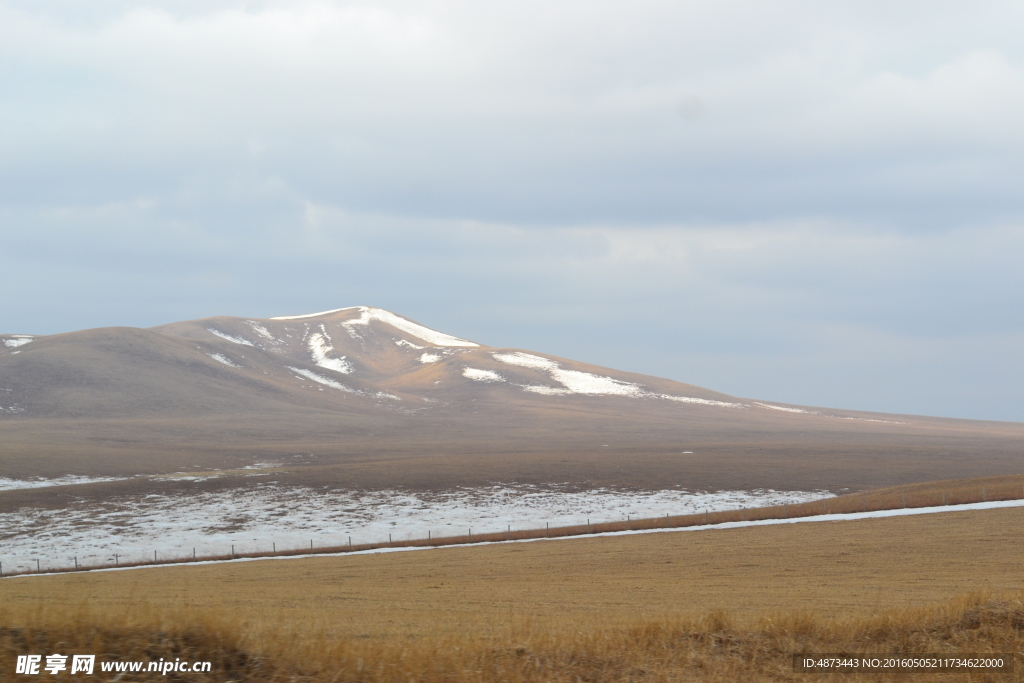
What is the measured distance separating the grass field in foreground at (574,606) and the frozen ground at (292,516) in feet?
46.1

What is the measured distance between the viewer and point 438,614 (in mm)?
19766

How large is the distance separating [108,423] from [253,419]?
3007 centimetres

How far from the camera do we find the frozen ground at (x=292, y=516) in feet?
170

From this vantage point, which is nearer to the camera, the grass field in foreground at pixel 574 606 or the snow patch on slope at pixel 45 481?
the grass field in foreground at pixel 574 606

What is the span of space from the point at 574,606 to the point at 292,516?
47.8 m

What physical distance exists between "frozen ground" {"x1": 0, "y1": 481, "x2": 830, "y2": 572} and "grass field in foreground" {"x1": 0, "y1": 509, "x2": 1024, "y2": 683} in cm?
1404

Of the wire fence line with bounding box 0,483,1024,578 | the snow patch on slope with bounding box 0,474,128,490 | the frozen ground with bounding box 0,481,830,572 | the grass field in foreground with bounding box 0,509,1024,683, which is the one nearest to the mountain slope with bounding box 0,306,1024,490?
the snow patch on slope with bounding box 0,474,128,490

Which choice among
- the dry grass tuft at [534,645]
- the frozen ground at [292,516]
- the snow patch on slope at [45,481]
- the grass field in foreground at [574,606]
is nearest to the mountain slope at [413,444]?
the snow patch on slope at [45,481]

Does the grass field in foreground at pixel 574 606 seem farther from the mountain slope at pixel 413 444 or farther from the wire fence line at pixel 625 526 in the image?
the mountain slope at pixel 413 444

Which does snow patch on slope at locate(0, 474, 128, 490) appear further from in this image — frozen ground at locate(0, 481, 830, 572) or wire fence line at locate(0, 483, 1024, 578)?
wire fence line at locate(0, 483, 1024, 578)

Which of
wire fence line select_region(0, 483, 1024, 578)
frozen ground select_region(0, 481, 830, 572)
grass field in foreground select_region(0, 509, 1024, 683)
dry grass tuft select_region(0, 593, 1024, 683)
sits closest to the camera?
dry grass tuft select_region(0, 593, 1024, 683)

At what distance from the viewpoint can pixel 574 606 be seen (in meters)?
21.7

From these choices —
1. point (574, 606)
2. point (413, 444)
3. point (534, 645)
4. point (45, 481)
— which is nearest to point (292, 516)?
point (45, 481)

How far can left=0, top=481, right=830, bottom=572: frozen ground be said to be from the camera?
51.7m
